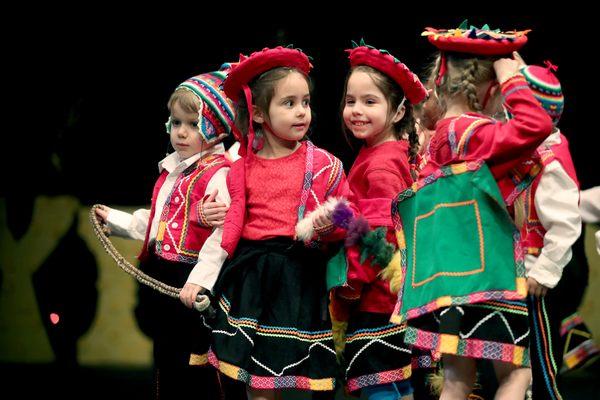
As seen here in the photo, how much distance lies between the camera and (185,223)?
357cm

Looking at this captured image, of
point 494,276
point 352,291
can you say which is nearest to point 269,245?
point 352,291

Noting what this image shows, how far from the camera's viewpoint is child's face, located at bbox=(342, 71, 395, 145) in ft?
11.1

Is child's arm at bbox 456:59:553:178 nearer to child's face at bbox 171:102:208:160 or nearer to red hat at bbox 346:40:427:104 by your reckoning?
red hat at bbox 346:40:427:104

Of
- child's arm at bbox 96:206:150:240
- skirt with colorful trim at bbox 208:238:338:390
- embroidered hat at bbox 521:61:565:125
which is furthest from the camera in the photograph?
child's arm at bbox 96:206:150:240

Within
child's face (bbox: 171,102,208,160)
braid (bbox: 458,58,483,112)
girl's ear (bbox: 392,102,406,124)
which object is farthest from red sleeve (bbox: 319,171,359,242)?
child's face (bbox: 171,102,208,160)

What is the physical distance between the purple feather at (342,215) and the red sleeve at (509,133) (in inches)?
16.4

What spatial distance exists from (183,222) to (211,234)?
218 mm

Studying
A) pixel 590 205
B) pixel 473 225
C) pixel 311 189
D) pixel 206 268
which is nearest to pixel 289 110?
pixel 311 189

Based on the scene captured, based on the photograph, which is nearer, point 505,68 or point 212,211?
point 505,68

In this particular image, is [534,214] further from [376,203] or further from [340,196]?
[340,196]

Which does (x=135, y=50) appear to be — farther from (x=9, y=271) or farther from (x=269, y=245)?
(x=269, y=245)

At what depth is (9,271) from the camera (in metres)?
5.41

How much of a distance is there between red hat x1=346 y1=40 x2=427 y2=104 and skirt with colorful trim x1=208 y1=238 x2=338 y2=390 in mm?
658

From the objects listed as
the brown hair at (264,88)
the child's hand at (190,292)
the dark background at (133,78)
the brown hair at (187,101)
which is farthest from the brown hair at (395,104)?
the dark background at (133,78)
